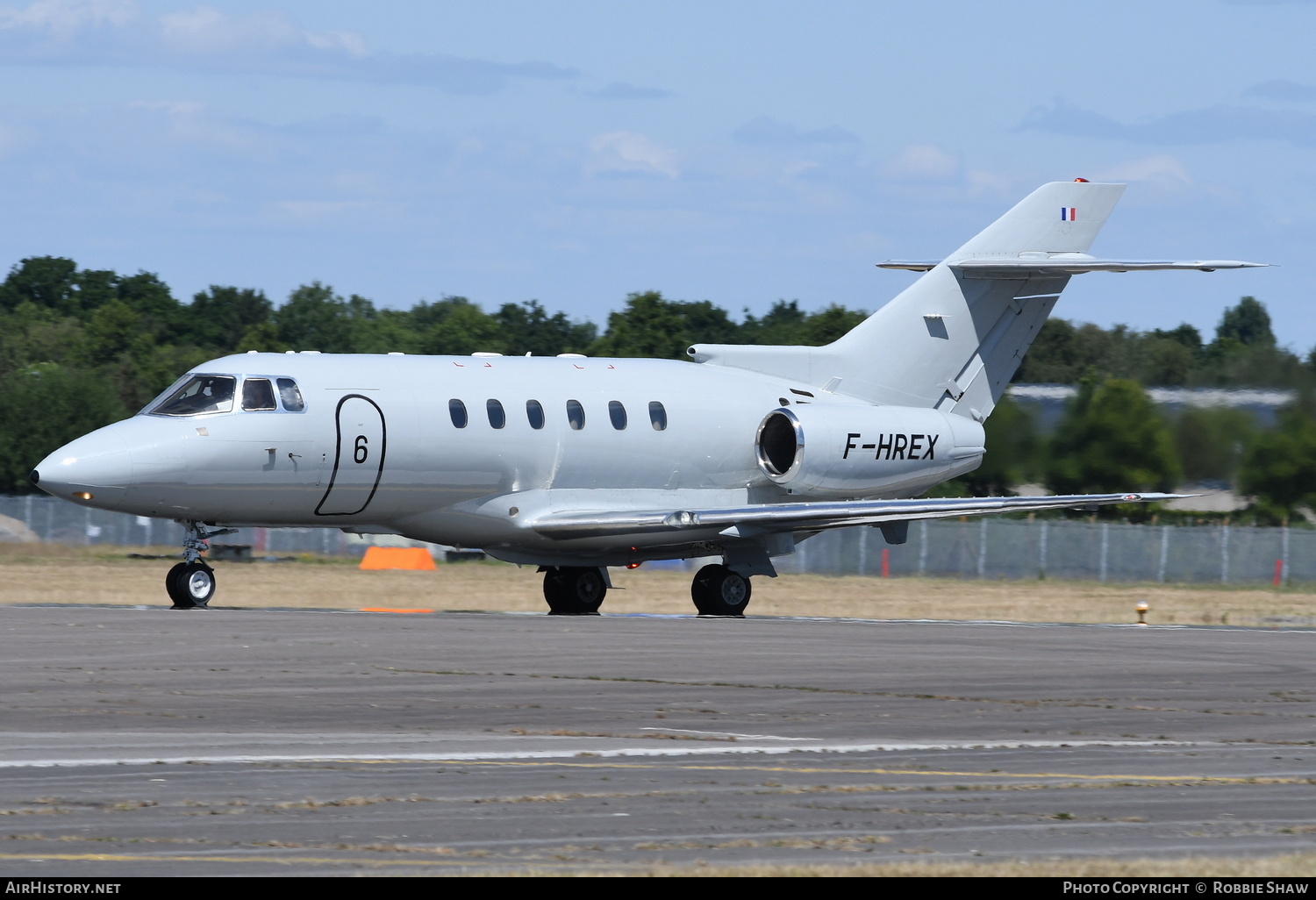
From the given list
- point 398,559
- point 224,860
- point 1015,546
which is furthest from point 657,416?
point 224,860

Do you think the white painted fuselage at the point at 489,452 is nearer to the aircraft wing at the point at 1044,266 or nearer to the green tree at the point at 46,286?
the aircraft wing at the point at 1044,266

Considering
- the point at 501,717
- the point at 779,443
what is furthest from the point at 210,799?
the point at 779,443

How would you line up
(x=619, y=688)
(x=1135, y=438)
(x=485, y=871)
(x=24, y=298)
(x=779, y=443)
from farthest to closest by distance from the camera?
1. (x=24, y=298)
2. (x=1135, y=438)
3. (x=779, y=443)
4. (x=619, y=688)
5. (x=485, y=871)

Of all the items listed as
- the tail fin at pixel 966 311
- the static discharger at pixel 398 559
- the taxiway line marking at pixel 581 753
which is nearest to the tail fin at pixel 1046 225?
the tail fin at pixel 966 311

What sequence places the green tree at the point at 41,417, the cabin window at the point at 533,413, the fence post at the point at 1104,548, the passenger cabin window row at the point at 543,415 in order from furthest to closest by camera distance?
1. the green tree at the point at 41,417
2. the fence post at the point at 1104,548
3. the cabin window at the point at 533,413
4. the passenger cabin window row at the point at 543,415

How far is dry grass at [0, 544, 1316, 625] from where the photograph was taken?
3406 centimetres

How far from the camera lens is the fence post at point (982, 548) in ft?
157

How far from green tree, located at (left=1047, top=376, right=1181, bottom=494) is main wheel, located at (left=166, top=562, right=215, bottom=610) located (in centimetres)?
2040

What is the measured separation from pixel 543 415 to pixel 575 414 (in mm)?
602

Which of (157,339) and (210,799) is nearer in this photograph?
(210,799)

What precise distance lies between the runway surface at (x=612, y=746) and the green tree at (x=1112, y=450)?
16990 mm

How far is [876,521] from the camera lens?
28.6 meters
